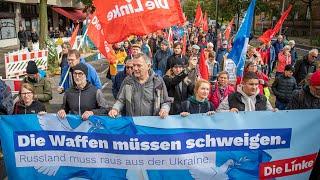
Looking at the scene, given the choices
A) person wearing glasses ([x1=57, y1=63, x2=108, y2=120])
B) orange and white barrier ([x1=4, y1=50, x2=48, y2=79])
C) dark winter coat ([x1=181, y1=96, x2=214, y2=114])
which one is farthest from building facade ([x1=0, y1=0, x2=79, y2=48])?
dark winter coat ([x1=181, y1=96, x2=214, y2=114])

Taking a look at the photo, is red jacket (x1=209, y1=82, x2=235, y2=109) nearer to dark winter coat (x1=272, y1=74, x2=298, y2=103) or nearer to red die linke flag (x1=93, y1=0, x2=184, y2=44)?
red die linke flag (x1=93, y1=0, x2=184, y2=44)

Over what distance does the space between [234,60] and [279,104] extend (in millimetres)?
1466

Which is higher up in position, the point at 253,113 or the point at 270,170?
the point at 253,113

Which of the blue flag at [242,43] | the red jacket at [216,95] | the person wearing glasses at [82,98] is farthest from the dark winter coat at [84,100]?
the blue flag at [242,43]

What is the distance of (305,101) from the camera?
5.07 m

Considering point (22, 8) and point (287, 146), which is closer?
point (287, 146)

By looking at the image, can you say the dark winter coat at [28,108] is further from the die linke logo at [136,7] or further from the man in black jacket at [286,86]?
the man in black jacket at [286,86]

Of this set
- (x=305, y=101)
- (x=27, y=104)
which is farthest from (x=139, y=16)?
(x=305, y=101)

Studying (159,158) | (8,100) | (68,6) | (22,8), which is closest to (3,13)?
(22,8)

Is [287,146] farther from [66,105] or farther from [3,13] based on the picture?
[3,13]

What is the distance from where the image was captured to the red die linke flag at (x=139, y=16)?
620 centimetres

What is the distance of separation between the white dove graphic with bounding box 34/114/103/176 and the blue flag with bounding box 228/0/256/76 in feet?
10.4

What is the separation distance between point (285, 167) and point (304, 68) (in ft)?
16.8

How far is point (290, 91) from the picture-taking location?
25.2 ft
